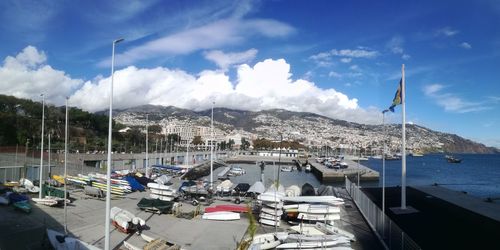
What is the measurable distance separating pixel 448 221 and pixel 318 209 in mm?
8437

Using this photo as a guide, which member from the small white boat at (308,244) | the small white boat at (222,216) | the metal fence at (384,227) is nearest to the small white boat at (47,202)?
the small white boat at (222,216)

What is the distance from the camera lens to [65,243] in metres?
14.8

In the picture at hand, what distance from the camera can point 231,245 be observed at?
A: 58.3 ft

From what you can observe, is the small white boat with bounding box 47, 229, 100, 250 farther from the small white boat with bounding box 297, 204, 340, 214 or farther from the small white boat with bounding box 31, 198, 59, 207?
the small white boat with bounding box 297, 204, 340, 214

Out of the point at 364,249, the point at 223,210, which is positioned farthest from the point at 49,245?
the point at 364,249

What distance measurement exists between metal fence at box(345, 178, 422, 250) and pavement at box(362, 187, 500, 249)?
166cm

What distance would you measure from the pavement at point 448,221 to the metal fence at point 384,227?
1.66 m

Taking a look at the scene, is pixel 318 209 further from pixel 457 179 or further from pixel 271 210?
pixel 457 179

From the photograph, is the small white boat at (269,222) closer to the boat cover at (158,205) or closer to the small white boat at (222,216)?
the small white boat at (222,216)

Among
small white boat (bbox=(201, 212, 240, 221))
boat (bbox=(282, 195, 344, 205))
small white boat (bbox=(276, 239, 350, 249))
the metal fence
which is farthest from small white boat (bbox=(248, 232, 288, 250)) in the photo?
small white boat (bbox=(201, 212, 240, 221))

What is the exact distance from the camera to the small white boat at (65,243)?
14469 millimetres

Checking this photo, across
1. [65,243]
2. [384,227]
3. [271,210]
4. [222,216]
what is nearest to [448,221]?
[384,227]

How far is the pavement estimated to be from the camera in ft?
61.1

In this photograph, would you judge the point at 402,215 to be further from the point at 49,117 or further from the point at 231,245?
the point at 49,117
